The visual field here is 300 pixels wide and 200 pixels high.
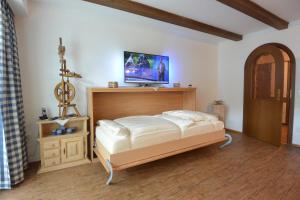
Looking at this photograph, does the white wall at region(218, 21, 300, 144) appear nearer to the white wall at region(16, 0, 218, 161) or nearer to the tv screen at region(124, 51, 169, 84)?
the white wall at region(16, 0, 218, 161)

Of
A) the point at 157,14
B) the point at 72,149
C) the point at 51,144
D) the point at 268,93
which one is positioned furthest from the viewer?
the point at 268,93

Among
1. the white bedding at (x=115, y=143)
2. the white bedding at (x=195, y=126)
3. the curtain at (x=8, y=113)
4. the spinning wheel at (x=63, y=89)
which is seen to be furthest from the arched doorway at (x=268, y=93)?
the curtain at (x=8, y=113)

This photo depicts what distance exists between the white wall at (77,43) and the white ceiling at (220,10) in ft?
1.93

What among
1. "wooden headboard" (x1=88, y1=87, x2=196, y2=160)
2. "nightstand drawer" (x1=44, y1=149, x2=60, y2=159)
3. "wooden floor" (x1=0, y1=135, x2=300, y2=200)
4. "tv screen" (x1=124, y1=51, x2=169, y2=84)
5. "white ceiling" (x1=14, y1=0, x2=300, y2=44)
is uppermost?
"white ceiling" (x1=14, y1=0, x2=300, y2=44)

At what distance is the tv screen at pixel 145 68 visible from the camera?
2988 millimetres

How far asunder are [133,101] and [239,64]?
287 centimetres

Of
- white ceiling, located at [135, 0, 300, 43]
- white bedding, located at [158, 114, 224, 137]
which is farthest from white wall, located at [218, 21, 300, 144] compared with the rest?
white bedding, located at [158, 114, 224, 137]

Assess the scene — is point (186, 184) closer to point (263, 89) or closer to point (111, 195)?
point (111, 195)

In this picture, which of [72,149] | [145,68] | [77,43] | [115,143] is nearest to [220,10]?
[145,68]

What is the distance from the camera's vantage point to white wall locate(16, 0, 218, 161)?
237 cm

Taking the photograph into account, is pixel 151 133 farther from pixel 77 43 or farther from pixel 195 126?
pixel 77 43

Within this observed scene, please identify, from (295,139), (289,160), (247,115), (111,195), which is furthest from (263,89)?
(111,195)

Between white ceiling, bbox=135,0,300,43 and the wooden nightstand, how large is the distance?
2200mm

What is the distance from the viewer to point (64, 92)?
2438 mm
